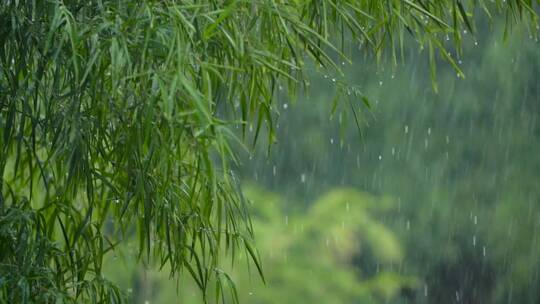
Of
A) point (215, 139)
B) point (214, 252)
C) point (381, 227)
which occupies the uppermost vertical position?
point (215, 139)

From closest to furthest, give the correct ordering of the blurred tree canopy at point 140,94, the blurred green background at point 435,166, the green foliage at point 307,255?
the blurred tree canopy at point 140,94
the green foliage at point 307,255
the blurred green background at point 435,166

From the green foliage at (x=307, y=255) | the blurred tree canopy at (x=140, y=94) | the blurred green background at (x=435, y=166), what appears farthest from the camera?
the blurred green background at (x=435, y=166)

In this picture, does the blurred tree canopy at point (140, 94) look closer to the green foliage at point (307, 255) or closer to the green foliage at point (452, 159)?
the green foliage at point (307, 255)

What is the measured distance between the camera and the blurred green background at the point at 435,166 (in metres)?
7.61

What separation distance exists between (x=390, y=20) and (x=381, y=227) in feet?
Result: 16.3

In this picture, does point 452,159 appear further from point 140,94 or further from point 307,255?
point 140,94

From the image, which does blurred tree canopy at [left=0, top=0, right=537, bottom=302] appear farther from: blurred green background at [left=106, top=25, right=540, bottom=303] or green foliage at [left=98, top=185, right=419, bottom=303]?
blurred green background at [left=106, top=25, right=540, bottom=303]

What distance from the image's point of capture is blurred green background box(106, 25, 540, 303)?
7.61 m

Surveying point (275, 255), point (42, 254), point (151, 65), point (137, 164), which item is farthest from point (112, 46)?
point (275, 255)

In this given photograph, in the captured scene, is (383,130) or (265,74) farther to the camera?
(383,130)

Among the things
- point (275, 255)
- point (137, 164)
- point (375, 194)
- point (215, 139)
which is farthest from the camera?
point (375, 194)

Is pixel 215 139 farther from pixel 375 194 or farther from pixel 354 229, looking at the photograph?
pixel 375 194

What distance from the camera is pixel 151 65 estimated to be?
1927 mm

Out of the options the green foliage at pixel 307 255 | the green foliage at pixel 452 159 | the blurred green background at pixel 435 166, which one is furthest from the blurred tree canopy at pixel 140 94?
the green foliage at pixel 452 159
